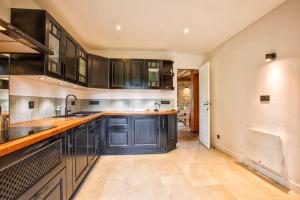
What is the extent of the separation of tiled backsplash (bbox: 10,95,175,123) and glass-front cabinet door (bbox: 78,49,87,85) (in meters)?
0.53

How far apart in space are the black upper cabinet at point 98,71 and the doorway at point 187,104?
10.5 ft

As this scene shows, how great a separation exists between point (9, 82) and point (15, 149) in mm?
1222

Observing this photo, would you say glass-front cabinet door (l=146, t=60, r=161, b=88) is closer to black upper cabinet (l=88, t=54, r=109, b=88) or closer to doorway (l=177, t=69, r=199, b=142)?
black upper cabinet (l=88, t=54, r=109, b=88)

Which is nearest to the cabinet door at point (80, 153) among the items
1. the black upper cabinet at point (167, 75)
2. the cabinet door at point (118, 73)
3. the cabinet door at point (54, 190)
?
the cabinet door at point (54, 190)

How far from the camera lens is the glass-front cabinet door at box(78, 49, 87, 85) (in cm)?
315

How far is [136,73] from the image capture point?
4.17 m

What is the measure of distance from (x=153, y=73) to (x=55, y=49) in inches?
97.8

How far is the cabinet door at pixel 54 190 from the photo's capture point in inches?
49.5

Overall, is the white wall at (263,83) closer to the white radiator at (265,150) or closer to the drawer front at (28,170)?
the white radiator at (265,150)

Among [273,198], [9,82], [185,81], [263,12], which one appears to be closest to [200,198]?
[273,198]

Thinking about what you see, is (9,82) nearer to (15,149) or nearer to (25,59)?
(25,59)

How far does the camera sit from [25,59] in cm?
183

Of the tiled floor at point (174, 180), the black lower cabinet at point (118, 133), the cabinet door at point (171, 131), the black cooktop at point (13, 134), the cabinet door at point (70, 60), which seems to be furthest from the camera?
the cabinet door at point (171, 131)

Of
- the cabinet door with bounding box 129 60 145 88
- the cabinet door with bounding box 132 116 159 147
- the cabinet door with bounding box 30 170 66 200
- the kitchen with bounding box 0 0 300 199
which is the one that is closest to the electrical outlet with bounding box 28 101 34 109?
the kitchen with bounding box 0 0 300 199
